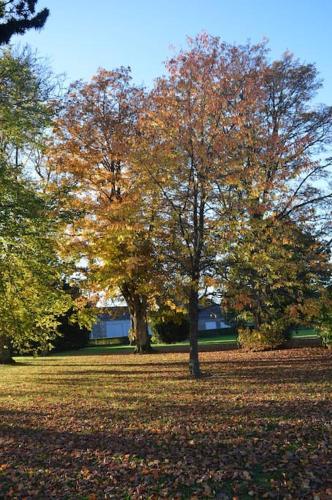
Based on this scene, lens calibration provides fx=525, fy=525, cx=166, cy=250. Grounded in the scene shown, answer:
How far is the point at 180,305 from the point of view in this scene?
53.1ft

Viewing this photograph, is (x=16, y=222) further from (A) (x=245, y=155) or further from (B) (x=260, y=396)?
(B) (x=260, y=396)

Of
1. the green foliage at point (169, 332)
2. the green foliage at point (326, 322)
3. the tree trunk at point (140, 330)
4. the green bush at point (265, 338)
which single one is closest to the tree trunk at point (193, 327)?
the green foliage at point (326, 322)

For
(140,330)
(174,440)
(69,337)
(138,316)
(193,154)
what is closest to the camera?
(174,440)

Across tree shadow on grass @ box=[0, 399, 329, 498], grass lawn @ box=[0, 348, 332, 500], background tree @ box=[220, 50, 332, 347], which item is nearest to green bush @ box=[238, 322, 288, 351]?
background tree @ box=[220, 50, 332, 347]

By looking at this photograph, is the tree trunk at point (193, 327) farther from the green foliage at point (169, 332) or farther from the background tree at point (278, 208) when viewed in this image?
the green foliage at point (169, 332)

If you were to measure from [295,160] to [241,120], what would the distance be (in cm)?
775

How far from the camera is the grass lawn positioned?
577cm

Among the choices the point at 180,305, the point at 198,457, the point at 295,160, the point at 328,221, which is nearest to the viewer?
the point at 198,457

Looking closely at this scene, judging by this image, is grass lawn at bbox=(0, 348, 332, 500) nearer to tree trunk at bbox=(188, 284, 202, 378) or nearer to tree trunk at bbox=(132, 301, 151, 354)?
tree trunk at bbox=(188, 284, 202, 378)

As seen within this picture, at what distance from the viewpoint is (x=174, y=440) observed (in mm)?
7637

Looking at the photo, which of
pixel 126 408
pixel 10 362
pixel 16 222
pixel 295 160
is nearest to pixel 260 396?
pixel 126 408

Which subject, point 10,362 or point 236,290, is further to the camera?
point 10,362

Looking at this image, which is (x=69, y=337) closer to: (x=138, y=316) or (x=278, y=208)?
(x=138, y=316)

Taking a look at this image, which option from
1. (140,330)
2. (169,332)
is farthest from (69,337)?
(140,330)
